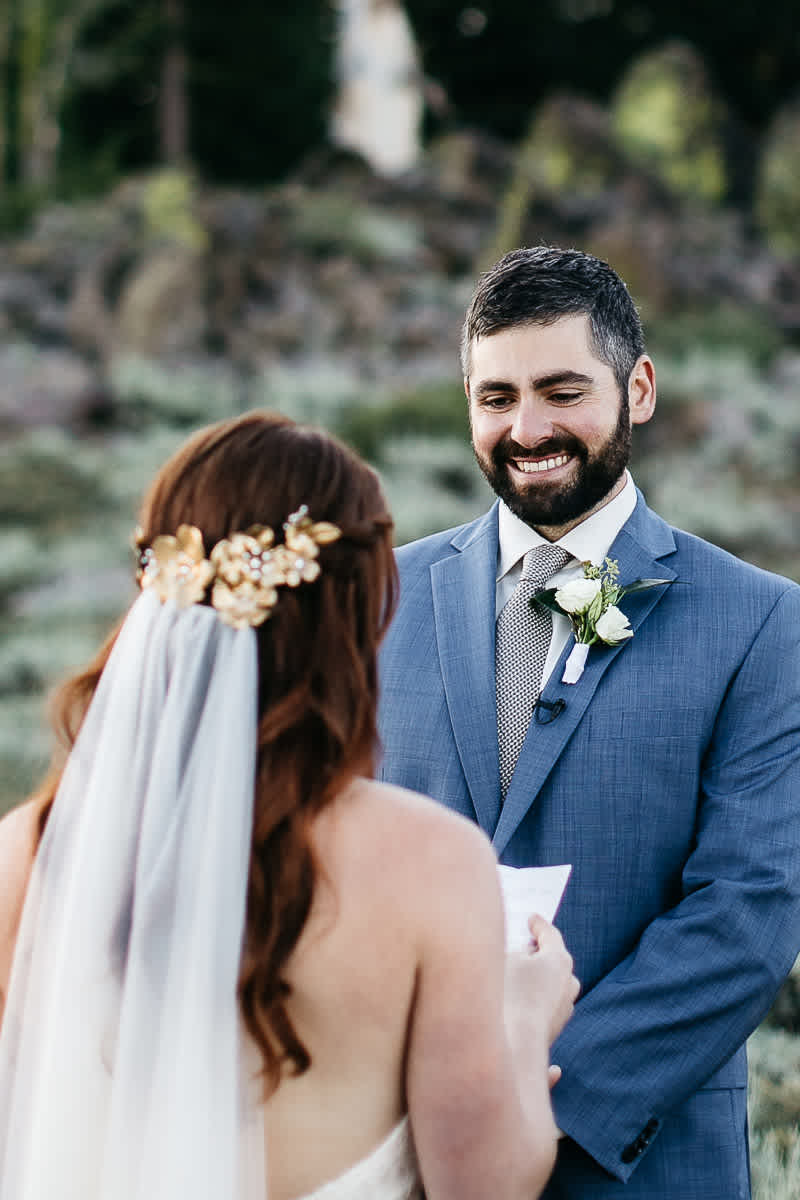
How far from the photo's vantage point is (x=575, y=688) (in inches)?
107

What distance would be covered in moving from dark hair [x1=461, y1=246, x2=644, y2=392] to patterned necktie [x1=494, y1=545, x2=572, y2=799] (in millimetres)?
438

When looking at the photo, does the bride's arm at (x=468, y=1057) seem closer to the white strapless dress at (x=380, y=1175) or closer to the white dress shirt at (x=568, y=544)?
the white strapless dress at (x=380, y=1175)

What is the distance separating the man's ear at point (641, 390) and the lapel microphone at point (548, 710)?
2.27 feet

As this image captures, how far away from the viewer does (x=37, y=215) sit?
1795 cm

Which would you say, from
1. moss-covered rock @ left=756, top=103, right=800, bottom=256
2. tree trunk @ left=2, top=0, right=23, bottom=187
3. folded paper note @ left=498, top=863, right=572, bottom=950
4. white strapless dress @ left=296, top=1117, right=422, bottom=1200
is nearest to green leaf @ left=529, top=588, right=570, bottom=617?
folded paper note @ left=498, top=863, right=572, bottom=950

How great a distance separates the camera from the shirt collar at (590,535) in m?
2.93

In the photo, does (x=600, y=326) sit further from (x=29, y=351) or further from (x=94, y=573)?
(x=29, y=351)

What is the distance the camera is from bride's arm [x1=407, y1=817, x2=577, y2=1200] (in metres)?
1.82

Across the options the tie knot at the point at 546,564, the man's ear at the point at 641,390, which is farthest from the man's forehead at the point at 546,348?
the tie knot at the point at 546,564

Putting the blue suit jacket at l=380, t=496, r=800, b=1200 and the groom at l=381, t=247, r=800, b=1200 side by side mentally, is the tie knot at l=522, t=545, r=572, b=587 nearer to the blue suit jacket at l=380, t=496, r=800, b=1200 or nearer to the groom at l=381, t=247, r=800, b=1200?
the groom at l=381, t=247, r=800, b=1200

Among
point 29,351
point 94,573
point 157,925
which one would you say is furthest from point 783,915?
point 29,351

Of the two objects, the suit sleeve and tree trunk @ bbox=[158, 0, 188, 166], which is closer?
the suit sleeve

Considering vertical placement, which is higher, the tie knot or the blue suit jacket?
the tie knot

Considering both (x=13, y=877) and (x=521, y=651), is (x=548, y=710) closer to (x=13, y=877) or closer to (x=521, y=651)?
(x=521, y=651)
